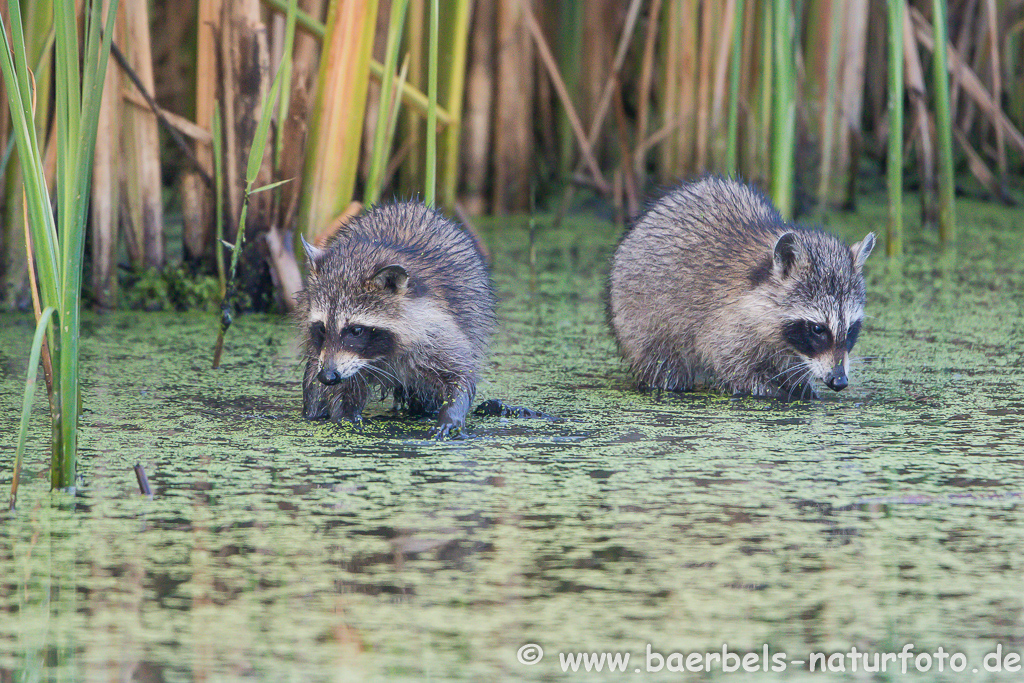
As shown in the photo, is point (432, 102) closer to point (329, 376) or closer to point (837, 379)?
point (329, 376)

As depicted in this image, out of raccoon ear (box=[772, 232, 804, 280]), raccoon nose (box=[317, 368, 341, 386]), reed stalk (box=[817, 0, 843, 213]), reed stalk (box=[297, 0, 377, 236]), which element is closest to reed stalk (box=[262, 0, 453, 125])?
reed stalk (box=[297, 0, 377, 236])

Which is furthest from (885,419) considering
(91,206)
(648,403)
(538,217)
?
(538,217)

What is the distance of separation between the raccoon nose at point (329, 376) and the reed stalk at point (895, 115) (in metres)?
3.44

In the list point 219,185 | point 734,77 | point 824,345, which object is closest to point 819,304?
point 824,345

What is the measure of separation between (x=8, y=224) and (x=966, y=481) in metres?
4.09

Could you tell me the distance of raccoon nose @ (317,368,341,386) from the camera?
13.8 feet

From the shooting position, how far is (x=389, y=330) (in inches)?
174

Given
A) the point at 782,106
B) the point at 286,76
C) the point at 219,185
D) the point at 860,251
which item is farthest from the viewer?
the point at 782,106

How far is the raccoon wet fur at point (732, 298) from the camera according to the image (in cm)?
491

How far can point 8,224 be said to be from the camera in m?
5.95

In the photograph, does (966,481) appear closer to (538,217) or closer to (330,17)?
(330,17)

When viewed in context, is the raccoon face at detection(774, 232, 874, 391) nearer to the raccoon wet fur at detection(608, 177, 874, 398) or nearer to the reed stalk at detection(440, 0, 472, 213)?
the raccoon wet fur at detection(608, 177, 874, 398)

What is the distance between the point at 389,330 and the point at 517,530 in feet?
4.33

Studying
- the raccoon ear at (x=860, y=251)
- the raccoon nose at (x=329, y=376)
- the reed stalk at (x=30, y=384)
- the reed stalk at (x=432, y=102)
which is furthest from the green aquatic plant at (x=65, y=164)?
the raccoon ear at (x=860, y=251)
